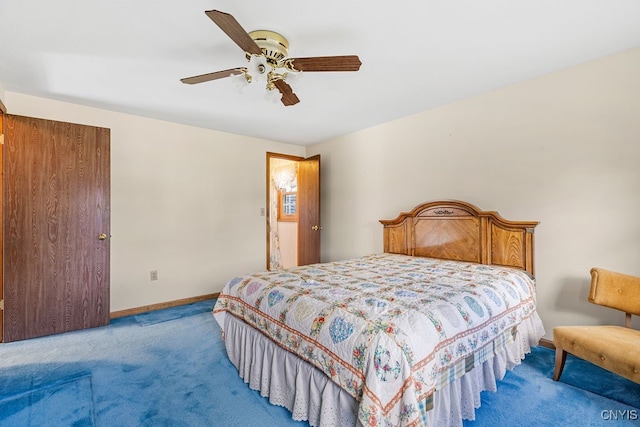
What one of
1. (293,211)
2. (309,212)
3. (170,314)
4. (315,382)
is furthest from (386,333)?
(293,211)

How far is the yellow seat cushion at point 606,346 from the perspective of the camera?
1660 mm

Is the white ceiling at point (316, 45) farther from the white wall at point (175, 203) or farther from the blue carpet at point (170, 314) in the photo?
the blue carpet at point (170, 314)

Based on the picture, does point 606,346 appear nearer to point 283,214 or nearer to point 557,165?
point 557,165

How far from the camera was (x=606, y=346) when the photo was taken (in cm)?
177

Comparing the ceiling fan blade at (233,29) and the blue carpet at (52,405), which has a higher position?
the ceiling fan blade at (233,29)

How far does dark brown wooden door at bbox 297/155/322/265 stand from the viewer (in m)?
4.73

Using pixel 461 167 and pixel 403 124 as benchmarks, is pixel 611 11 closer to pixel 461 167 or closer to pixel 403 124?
pixel 461 167

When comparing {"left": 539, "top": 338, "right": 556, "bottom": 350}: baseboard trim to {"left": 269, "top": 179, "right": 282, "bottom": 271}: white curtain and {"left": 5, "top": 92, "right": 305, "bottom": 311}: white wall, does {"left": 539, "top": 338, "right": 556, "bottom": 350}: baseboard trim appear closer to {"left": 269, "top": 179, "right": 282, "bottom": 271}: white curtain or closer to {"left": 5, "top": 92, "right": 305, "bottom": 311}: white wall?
{"left": 5, "top": 92, "right": 305, "bottom": 311}: white wall

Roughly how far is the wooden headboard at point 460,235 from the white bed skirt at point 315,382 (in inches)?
25.3

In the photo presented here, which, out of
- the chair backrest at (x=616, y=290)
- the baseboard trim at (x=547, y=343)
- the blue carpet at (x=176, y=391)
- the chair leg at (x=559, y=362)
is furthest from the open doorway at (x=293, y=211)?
the chair backrest at (x=616, y=290)

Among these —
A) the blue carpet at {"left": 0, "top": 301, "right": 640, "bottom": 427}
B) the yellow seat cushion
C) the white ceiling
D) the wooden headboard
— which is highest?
the white ceiling

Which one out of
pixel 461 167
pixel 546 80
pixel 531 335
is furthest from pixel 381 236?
pixel 546 80

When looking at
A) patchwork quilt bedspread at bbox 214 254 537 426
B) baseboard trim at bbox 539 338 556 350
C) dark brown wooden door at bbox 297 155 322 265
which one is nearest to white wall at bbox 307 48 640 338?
baseboard trim at bbox 539 338 556 350

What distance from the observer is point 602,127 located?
2363 mm
